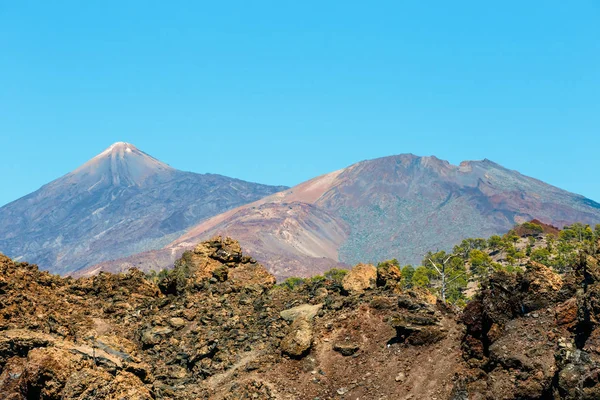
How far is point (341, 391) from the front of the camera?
27641 millimetres

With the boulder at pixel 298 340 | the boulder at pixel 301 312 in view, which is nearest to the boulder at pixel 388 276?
the boulder at pixel 301 312

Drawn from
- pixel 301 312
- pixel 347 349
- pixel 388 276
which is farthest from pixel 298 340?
pixel 388 276

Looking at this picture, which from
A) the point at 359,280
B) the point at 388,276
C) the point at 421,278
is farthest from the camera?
the point at 421,278

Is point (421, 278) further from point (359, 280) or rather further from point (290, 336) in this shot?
point (290, 336)

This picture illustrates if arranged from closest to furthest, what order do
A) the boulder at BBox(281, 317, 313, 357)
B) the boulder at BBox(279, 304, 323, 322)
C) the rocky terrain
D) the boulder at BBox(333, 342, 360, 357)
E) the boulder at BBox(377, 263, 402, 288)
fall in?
the rocky terrain → the boulder at BBox(333, 342, 360, 357) → the boulder at BBox(281, 317, 313, 357) → the boulder at BBox(279, 304, 323, 322) → the boulder at BBox(377, 263, 402, 288)

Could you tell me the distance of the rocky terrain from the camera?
23.3 meters

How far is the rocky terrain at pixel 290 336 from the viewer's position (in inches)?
917

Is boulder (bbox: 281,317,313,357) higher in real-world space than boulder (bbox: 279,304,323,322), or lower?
lower

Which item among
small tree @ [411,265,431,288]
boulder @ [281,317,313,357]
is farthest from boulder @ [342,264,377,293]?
small tree @ [411,265,431,288]

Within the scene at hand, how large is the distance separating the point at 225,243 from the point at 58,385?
61.1 ft

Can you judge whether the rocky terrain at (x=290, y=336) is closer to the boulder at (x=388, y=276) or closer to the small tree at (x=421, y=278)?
the boulder at (x=388, y=276)

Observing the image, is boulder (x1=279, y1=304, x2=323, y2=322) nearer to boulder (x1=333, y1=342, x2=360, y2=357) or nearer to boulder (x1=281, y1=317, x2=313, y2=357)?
boulder (x1=281, y1=317, x2=313, y2=357)

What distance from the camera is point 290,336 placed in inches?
1191

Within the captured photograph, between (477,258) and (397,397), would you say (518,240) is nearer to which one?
(477,258)
